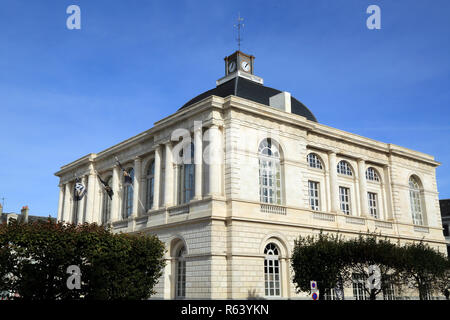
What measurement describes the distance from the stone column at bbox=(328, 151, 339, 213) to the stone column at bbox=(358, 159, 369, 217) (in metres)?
2.79

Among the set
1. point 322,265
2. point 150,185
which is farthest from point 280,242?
point 150,185

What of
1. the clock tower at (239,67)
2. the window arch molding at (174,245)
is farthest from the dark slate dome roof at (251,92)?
the window arch molding at (174,245)

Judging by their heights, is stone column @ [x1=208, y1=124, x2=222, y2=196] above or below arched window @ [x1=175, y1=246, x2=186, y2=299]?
above

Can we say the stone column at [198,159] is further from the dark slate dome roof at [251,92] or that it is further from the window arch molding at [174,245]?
the dark slate dome roof at [251,92]

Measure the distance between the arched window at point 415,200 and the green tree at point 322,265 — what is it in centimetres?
1792

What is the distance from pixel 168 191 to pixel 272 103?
10.1 metres

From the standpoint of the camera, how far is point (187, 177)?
101 ft

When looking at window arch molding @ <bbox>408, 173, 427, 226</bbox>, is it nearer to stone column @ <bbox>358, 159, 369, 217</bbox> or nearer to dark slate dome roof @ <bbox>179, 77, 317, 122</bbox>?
stone column @ <bbox>358, 159, 369, 217</bbox>

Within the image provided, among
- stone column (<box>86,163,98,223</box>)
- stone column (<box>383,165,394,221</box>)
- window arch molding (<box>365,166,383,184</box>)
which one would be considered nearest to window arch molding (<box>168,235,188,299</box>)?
stone column (<box>86,163,98,223</box>)

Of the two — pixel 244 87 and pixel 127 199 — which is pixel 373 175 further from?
pixel 127 199

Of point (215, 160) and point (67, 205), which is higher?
point (67, 205)

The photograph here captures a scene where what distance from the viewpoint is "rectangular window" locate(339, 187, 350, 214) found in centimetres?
3519

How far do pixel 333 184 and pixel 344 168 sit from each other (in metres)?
2.86
